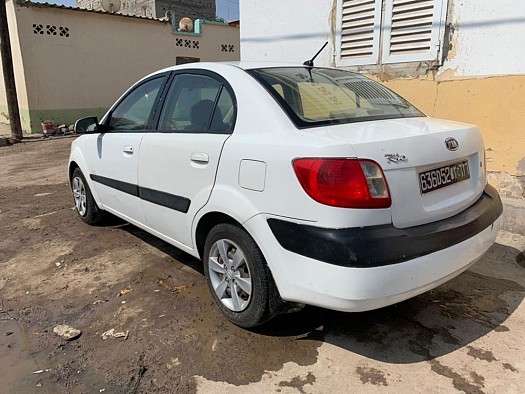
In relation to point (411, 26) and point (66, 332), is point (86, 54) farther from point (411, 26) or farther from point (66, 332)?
point (66, 332)

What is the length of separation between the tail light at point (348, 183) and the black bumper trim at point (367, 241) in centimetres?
13

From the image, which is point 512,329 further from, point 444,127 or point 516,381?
point 444,127

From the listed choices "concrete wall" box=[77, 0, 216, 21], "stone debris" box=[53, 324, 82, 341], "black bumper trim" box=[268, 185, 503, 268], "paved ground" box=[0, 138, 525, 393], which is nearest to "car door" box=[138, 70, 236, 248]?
"paved ground" box=[0, 138, 525, 393]

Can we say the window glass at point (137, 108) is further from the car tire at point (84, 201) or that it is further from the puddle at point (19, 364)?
the puddle at point (19, 364)

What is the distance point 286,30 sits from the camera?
6.13 meters

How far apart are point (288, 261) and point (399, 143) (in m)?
0.82

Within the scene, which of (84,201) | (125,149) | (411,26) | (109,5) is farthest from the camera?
(109,5)

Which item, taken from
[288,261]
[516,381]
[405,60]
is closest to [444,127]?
[288,261]

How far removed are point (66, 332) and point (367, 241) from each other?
1.99 meters

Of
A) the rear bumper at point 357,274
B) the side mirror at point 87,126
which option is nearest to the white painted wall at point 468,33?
the rear bumper at point 357,274

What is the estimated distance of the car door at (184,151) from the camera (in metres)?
2.67

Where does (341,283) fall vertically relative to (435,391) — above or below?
above

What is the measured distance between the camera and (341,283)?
2020mm

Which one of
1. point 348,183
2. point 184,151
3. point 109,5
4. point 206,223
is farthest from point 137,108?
point 109,5
